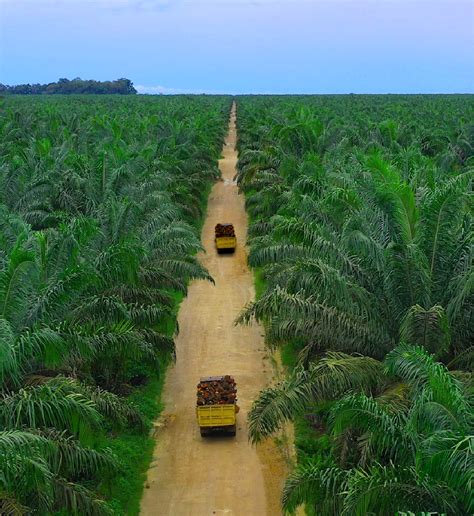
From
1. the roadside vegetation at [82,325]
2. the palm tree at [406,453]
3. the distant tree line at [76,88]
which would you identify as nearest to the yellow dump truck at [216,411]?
the roadside vegetation at [82,325]

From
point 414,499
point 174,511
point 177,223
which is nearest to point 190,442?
point 174,511

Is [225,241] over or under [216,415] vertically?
over

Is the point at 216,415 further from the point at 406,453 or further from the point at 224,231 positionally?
the point at 224,231

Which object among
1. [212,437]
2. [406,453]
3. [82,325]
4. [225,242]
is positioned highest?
[82,325]

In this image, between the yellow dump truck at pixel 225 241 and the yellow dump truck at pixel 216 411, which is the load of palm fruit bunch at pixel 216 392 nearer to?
the yellow dump truck at pixel 216 411

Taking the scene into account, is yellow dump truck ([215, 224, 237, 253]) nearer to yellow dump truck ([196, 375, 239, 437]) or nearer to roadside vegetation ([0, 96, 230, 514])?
roadside vegetation ([0, 96, 230, 514])

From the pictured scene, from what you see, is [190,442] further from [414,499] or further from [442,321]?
[414,499]

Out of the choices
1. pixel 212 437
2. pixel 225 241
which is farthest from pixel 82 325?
pixel 225 241
